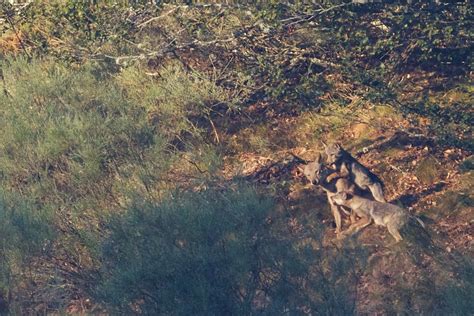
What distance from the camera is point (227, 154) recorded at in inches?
555

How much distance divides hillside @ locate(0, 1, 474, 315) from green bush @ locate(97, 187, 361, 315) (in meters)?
0.02

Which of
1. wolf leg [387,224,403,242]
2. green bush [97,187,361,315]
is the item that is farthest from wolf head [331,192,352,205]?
green bush [97,187,361,315]

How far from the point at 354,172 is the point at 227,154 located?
3553 mm

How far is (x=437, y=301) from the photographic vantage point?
27.5 ft

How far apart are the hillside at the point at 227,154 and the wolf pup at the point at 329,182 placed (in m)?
0.31

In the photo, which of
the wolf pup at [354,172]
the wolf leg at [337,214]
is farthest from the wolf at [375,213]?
the wolf pup at [354,172]

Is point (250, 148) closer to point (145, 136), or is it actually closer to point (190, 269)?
point (145, 136)

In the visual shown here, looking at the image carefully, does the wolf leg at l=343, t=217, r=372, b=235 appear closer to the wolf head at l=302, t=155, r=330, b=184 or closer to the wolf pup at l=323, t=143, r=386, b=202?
the wolf pup at l=323, t=143, r=386, b=202

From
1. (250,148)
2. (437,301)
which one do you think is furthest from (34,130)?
(437,301)

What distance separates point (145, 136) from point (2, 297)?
10.7 feet

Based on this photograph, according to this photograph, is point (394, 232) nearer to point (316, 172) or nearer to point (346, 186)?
point (346, 186)

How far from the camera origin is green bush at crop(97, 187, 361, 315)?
25.2ft

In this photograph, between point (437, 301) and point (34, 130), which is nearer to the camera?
point (437, 301)

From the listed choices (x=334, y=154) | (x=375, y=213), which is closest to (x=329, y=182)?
(x=334, y=154)
